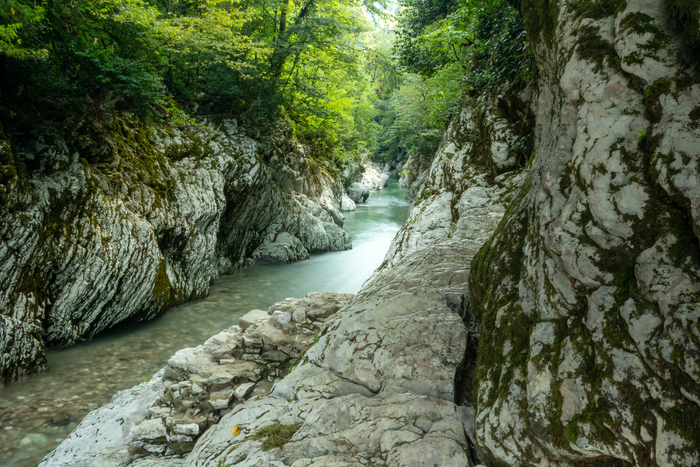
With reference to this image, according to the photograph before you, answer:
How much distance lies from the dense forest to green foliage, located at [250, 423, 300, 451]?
4.88 m

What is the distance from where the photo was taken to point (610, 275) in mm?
2176

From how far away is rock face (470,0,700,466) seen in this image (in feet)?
5.97

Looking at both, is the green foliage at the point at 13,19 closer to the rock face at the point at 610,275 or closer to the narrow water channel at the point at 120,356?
the narrow water channel at the point at 120,356

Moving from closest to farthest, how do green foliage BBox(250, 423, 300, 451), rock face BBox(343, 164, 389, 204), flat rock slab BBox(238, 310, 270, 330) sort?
green foliage BBox(250, 423, 300, 451), flat rock slab BBox(238, 310, 270, 330), rock face BBox(343, 164, 389, 204)

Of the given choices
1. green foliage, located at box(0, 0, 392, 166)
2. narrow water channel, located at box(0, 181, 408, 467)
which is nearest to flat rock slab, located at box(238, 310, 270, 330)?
narrow water channel, located at box(0, 181, 408, 467)

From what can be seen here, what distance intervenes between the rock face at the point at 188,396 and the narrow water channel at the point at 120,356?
732 millimetres

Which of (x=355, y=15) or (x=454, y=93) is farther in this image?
(x=355, y=15)

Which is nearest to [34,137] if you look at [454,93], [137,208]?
[137,208]

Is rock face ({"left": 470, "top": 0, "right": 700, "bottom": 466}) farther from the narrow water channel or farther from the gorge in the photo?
the narrow water channel

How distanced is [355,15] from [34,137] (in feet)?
44.6

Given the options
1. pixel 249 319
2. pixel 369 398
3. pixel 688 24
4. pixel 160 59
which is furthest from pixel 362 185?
pixel 688 24

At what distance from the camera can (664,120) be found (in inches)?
Answer: 81.0

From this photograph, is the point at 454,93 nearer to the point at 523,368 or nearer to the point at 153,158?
the point at 153,158

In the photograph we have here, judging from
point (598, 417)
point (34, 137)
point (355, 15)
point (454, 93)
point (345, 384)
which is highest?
point (355, 15)
